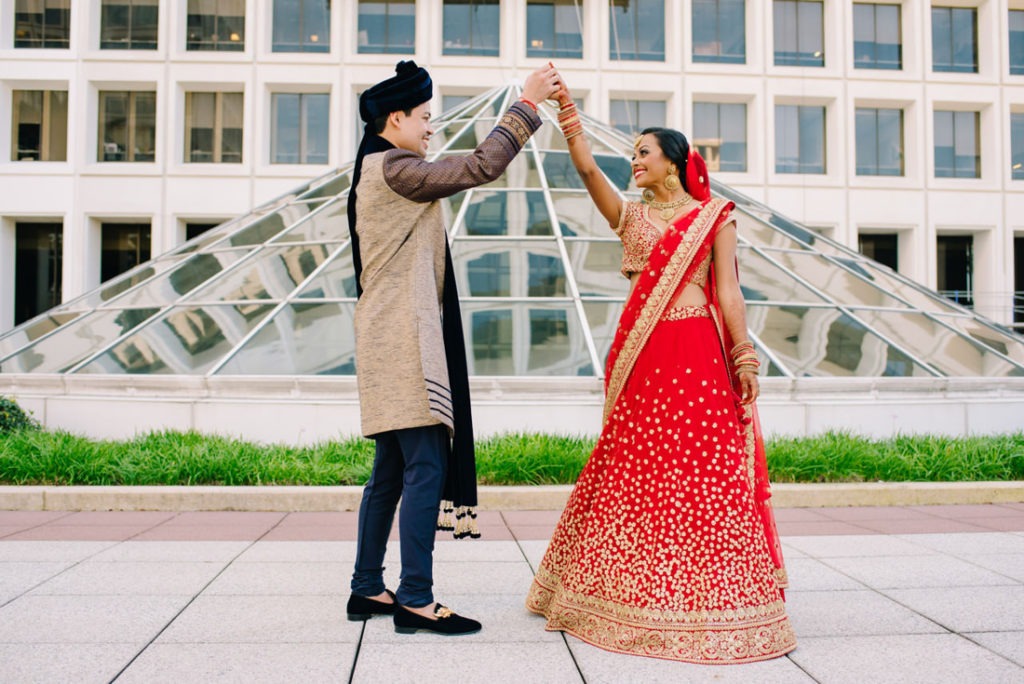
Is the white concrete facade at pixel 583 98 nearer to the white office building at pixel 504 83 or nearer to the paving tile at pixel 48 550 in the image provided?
the white office building at pixel 504 83

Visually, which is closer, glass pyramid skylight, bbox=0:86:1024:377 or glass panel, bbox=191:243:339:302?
glass pyramid skylight, bbox=0:86:1024:377

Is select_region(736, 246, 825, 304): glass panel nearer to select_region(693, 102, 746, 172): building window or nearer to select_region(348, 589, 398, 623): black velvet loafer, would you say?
select_region(348, 589, 398, 623): black velvet loafer

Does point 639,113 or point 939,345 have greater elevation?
point 639,113

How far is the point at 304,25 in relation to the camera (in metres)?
26.7

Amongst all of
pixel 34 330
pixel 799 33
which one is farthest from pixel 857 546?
pixel 799 33

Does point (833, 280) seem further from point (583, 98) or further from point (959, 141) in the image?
point (959, 141)

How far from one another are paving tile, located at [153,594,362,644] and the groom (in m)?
0.17

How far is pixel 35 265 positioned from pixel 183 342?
19.9 meters

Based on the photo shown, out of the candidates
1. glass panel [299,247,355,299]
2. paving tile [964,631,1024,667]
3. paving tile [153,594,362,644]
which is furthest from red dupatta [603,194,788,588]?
glass panel [299,247,355,299]

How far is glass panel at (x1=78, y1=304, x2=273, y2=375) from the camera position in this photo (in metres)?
9.18

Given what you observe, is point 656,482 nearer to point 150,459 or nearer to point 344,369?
point 150,459

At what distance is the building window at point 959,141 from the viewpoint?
90.9ft

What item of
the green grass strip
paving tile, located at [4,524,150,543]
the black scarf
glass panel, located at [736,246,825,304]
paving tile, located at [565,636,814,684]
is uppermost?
glass panel, located at [736,246,825,304]

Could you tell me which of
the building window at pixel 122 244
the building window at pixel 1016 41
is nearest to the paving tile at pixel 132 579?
the building window at pixel 122 244
